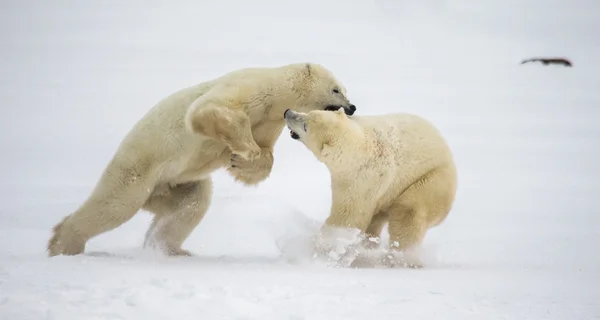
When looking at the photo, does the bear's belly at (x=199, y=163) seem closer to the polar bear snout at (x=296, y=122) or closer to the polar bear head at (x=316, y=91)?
the polar bear snout at (x=296, y=122)

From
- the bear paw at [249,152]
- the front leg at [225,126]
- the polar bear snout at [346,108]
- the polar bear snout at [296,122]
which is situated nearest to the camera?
the front leg at [225,126]

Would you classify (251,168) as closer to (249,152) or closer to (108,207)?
(249,152)

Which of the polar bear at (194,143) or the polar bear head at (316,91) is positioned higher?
the polar bear head at (316,91)

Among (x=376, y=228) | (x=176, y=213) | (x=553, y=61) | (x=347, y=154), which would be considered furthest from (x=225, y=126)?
(x=553, y=61)

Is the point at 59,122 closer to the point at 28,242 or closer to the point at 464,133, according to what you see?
the point at 464,133

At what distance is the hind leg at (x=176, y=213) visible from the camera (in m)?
6.89

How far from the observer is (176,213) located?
691 centimetres

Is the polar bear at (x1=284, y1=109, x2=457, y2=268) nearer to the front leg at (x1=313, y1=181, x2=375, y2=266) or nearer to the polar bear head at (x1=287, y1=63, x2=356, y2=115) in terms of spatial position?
the front leg at (x1=313, y1=181, x2=375, y2=266)

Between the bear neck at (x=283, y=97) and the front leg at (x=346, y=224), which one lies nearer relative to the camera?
the front leg at (x=346, y=224)

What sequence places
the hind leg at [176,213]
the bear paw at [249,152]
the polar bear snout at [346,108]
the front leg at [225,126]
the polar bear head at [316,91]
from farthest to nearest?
the hind leg at [176,213]
the polar bear snout at [346,108]
the polar bear head at [316,91]
the bear paw at [249,152]
the front leg at [225,126]

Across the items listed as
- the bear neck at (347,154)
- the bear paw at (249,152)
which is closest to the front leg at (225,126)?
the bear paw at (249,152)

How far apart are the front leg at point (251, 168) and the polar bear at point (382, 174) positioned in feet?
1.37

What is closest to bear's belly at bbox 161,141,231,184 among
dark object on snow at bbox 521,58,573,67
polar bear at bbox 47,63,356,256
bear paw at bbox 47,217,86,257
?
polar bear at bbox 47,63,356,256

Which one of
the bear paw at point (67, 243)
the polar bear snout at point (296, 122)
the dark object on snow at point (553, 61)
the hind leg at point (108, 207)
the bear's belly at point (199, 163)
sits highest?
the dark object on snow at point (553, 61)
